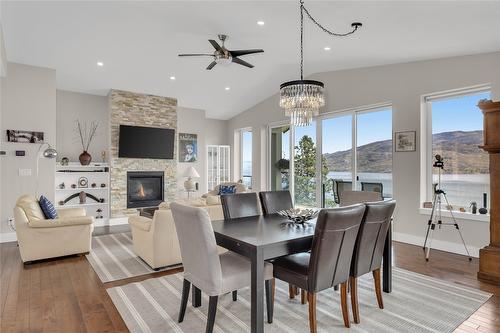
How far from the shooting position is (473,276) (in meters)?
3.56

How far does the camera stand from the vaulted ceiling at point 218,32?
3439 mm

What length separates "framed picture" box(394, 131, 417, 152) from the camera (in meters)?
Answer: 4.99

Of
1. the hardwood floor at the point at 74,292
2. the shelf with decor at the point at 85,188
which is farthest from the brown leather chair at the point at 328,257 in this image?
the shelf with decor at the point at 85,188

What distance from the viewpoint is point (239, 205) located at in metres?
3.32

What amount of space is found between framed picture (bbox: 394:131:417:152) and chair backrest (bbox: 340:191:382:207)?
186 cm

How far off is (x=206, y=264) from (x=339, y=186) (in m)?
4.63

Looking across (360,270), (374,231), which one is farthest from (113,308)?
(374,231)

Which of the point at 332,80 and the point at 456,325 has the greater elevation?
the point at 332,80

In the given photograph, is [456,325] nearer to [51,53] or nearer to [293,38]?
[293,38]

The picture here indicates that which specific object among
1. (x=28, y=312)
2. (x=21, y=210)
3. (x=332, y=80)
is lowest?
(x=28, y=312)

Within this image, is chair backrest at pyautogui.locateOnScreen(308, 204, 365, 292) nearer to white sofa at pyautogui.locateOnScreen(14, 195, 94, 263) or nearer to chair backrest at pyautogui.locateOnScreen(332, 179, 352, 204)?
white sofa at pyautogui.locateOnScreen(14, 195, 94, 263)

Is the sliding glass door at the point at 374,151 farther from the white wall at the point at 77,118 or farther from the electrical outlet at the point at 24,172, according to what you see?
the electrical outlet at the point at 24,172

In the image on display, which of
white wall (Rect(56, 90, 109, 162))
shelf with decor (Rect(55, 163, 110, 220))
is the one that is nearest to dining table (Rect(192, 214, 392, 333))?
shelf with decor (Rect(55, 163, 110, 220))

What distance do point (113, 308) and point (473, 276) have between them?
4.04 metres
